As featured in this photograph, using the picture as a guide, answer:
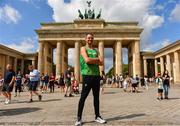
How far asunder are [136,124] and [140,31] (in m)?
48.0

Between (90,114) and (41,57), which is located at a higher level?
(41,57)

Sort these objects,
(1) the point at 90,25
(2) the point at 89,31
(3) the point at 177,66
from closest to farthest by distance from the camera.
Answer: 1. (3) the point at 177,66
2. (2) the point at 89,31
3. (1) the point at 90,25

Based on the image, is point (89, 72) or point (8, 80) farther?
point (8, 80)

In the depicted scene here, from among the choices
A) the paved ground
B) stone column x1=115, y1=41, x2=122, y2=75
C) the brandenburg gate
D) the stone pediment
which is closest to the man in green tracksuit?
the paved ground

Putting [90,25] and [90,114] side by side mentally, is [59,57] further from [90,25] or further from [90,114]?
[90,114]

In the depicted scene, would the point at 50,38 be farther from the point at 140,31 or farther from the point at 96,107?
the point at 96,107

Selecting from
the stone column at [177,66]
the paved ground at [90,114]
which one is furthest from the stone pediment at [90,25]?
the paved ground at [90,114]

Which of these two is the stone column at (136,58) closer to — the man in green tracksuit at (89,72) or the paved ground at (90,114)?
the paved ground at (90,114)

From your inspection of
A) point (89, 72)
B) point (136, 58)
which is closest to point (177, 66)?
point (136, 58)

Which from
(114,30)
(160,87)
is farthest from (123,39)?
(160,87)

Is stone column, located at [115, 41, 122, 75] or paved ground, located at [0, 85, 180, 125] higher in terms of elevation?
stone column, located at [115, 41, 122, 75]

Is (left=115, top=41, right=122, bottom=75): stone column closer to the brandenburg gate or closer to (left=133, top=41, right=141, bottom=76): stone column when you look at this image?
the brandenburg gate

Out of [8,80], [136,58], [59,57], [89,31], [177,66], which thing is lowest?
[8,80]

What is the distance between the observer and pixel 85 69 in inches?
225
